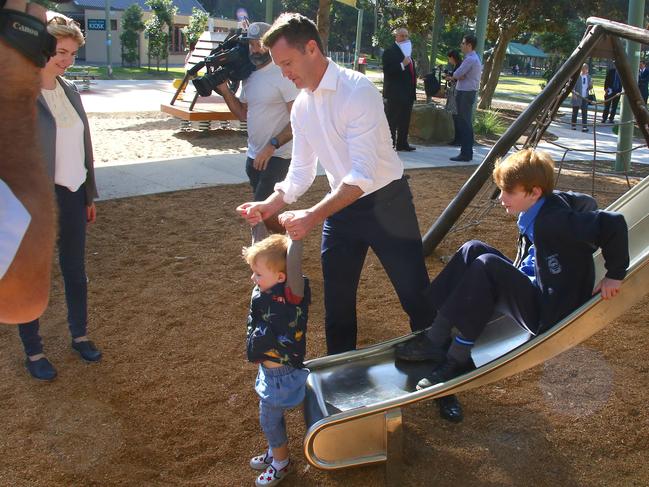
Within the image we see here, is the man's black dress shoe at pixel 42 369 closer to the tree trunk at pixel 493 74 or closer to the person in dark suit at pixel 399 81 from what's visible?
the person in dark suit at pixel 399 81

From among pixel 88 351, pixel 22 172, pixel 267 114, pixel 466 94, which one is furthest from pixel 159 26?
pixel 22 172

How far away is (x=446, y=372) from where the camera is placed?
312 centimetres

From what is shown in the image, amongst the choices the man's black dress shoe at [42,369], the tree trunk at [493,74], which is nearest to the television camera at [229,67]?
the man's black dress shoe at [42,369]

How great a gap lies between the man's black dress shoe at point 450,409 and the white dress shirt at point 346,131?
115 cm

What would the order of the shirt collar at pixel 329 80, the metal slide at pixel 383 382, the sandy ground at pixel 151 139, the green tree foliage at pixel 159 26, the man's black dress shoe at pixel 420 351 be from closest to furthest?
1. the metal slide at pixel 383 382
2. the shirt collar at pixel 329 80
3. the man's black dress shoe at pixel 420 351
4. the sandy ground at pixel 151 139
5. the green tree foliage at pixel 159 26

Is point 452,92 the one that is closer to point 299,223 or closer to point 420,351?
point 420,351

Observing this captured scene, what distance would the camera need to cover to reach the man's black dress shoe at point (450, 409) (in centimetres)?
331

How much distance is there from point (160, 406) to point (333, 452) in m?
1.08

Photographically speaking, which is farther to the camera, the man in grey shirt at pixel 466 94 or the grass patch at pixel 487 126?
the grass patch at pixel 487 126

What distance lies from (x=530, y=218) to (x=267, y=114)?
87.2 inches

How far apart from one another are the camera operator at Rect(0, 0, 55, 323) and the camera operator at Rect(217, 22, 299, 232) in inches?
122

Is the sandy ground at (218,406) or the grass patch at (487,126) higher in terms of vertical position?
the grass patch at (487,126)

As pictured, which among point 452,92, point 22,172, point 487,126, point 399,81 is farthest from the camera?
point 487,126

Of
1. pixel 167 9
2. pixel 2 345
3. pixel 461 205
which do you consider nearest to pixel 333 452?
pixel 2 345
